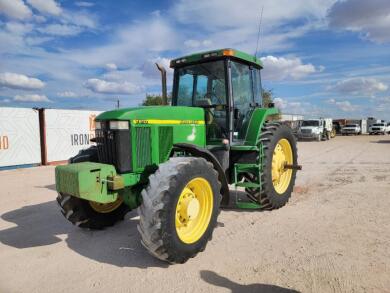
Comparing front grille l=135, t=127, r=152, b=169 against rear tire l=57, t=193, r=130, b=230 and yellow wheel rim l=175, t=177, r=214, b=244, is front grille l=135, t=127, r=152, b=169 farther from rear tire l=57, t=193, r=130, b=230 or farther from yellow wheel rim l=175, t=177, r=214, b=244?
rear tire l=57, t=193, r=130, b=230

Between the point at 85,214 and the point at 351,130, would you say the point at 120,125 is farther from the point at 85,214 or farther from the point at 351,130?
the point at 351,130

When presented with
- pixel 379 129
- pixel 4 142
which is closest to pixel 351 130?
pixel 379 129

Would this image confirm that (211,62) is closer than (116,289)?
No

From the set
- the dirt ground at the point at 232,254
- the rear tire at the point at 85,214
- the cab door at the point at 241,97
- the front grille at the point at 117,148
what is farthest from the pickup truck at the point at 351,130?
the front grille at the point at 117,148

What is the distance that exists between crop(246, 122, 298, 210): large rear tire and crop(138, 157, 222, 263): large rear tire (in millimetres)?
Answer: 1502

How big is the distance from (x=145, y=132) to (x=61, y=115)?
12.1 m

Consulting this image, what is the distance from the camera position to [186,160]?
4.24 metres

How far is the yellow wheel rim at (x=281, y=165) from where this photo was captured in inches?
259

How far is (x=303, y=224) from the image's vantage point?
5.38 meters

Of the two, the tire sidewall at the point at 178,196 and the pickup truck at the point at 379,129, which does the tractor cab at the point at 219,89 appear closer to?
the tire sidewall at the point at 178,196

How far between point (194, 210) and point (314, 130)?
27749 millimetres

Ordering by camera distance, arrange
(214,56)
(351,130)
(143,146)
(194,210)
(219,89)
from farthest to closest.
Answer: (351,130) < (219,89) < (214,56) < (143,146) < (194,210)

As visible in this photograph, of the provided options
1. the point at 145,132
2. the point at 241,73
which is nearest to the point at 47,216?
the point at 145,132

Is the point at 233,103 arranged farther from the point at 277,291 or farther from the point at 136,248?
the point at 277,291
